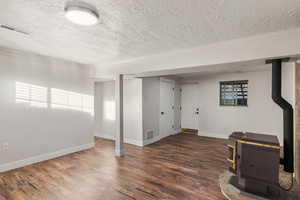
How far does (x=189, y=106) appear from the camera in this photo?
649 centimetres

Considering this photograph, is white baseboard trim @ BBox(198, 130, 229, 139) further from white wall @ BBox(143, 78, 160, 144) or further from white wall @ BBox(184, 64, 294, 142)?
white wall @ BBox(143, 78, 160, 144)

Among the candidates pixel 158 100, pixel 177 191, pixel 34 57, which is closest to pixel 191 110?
pixel 158 100

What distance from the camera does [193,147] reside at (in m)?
4.48

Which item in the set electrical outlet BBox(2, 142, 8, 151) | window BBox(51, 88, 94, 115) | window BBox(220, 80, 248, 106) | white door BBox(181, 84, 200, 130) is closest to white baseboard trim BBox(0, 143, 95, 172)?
electrical outlet BBox(2, 142, 8, 151)

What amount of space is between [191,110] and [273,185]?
475 centimetres

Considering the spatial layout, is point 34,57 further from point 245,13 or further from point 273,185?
point 273,185

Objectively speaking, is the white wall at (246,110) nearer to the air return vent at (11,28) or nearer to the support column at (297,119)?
the support column at (297,119)

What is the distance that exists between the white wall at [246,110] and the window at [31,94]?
513 centimetres

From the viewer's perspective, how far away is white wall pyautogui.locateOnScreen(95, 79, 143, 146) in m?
4.66

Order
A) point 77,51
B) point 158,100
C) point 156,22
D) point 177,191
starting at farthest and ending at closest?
point 158,100, point 77,51, point 177,191, point 156,22

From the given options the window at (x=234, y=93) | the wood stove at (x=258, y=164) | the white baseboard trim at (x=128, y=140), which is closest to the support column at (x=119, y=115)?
the white baseboard trim at (x=128, y=140)

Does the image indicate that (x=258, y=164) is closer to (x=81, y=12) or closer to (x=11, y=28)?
(x=81, y=12)

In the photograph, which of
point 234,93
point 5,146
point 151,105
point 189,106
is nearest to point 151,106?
point 151,105

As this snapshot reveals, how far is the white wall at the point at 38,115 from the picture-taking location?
2929mm
